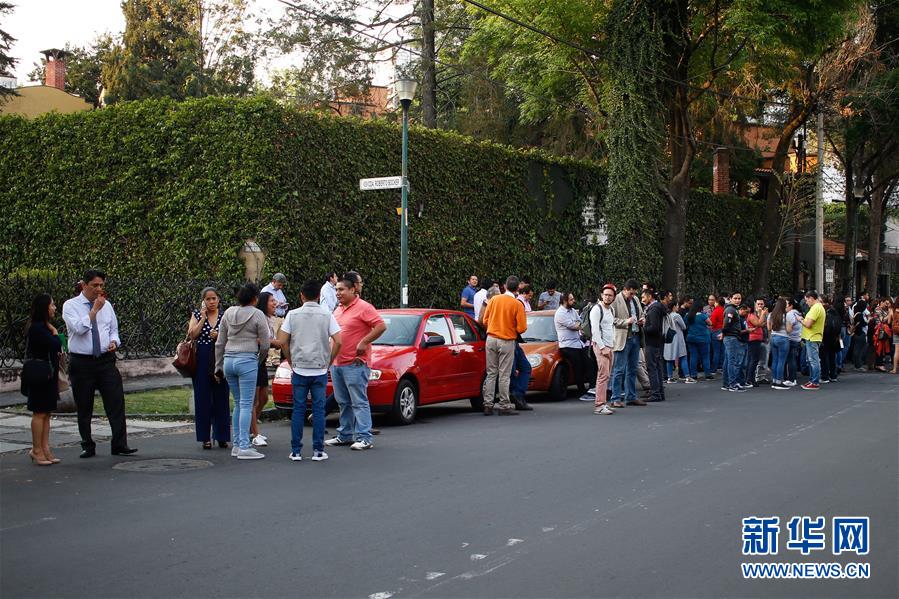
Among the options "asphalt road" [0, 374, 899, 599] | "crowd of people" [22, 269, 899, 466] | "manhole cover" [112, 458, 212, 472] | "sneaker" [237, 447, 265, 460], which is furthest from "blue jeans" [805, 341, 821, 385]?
"manhole cover" [112, 458, 212, 472]

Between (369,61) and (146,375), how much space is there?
18061 millimetres

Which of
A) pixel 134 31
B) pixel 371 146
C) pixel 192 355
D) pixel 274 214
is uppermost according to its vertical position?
pixel 134 31

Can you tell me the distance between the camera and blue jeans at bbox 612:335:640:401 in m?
16.0

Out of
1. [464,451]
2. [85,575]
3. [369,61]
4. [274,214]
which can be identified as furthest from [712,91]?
[85,575]

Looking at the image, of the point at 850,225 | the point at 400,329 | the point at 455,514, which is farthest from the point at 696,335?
the point at 850,225

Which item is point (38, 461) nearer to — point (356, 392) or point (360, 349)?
point (356, 392)

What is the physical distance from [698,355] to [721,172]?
75.1ft

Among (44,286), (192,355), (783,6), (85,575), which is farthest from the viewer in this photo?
(783,6)

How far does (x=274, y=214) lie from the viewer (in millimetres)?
19781

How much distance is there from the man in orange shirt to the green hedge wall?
20.5ft

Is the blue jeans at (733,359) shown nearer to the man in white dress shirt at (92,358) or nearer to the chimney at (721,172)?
the man in white dress shirt at (92,358)

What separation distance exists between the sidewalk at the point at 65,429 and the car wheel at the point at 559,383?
21.8 feet

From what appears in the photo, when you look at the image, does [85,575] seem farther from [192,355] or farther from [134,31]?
[134,31]

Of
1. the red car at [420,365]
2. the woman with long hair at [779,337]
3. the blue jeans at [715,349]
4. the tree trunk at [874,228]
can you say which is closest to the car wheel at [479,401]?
the red car at [420,365]
